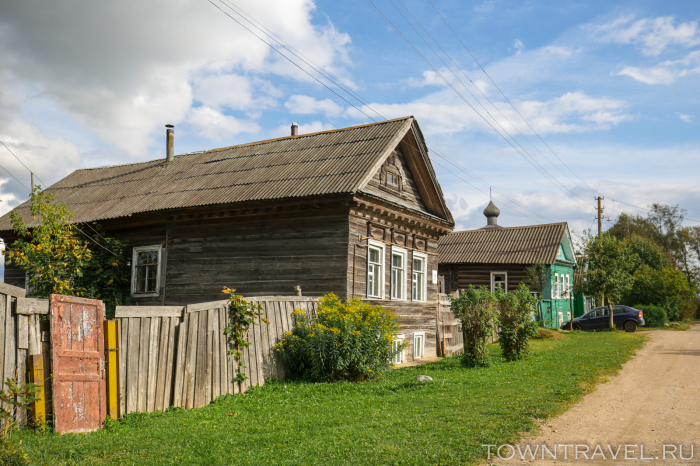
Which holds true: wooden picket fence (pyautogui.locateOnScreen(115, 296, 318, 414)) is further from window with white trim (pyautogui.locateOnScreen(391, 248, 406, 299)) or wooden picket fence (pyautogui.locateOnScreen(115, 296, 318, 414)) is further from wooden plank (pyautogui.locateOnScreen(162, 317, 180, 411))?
window with white trim (pyautogui.locateOnScreen(391, 248, 406, 299))

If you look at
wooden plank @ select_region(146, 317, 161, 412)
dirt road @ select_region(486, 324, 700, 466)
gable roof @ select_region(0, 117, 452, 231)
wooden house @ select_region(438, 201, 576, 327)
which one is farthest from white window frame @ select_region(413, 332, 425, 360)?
wooden house @ select_region(438, 201, 576, 327)

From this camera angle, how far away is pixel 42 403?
22.6 ft

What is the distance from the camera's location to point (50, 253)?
50.5 feet

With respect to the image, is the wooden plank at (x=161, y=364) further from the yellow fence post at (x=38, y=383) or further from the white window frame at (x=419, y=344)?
the white window frame at (x=419, y=344)

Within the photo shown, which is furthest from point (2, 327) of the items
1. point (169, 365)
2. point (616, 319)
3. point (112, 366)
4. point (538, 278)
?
point (616, 319)

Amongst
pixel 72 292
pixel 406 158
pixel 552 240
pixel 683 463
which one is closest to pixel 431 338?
pixel 406 158

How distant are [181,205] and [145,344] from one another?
8.57 m

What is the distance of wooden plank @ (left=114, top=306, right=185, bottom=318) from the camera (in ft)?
26.3

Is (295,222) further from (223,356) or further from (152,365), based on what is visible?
(152,365)

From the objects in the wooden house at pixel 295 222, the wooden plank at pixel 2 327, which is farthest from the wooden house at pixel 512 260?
the wooden plank at pixel 2 327

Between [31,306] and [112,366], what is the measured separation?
146 cm

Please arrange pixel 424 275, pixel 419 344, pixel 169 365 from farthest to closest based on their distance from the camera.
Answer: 1. pixel 424 275
2. pixel 419 344
3. pixel 169 365

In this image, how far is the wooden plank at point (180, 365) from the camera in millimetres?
8656

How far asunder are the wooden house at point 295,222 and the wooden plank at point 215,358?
198 inches
